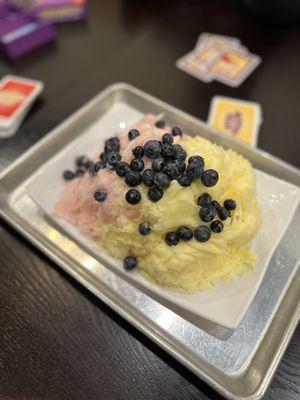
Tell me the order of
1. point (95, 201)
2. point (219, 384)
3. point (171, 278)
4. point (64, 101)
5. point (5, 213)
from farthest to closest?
point (64, 101)
point (5, 213)
point (95, 201)
point (171, 278)
point (219, 384)

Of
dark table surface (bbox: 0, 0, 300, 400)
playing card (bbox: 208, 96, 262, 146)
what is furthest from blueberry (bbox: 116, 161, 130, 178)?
playing card (bbox: 208, 96, 262, 146)

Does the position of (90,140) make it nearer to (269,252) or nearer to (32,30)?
(269,252)

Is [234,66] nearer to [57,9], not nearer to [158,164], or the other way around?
[57,9]

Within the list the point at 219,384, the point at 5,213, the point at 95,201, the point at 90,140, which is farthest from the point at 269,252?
the point at 5,213

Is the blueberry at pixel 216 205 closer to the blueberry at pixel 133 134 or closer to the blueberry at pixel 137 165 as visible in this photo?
the blueberry at pixel 137 165

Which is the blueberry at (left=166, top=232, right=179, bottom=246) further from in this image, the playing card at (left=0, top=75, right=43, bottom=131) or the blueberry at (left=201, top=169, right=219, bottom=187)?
the playing card at (left=0, top=75, right=43, bottom=131)

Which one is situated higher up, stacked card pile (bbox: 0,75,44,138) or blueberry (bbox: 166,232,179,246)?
blueberry (bbox: 166,232,179,246)

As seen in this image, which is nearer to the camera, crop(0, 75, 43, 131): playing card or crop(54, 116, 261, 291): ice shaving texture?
crop(54, 116, 261, 291): ice shaving texture
